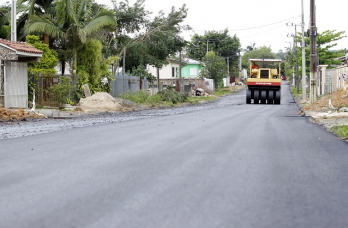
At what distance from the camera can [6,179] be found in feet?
23.2

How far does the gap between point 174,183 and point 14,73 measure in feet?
63.0

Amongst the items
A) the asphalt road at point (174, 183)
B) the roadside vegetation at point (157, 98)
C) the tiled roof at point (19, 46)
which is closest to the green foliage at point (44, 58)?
the tiled roof at point (19, 46)

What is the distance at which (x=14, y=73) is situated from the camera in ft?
78.8

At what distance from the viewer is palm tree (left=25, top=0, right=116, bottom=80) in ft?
93.8

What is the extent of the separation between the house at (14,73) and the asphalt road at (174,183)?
12.7 m

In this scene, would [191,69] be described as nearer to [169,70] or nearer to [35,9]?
[169,70]

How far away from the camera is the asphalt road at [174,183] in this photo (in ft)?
16.6

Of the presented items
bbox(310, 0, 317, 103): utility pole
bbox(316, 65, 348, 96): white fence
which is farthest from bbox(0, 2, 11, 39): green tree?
bbox(316, 65, 348, 96): white fence

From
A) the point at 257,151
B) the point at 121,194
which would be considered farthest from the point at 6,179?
the point at 257,151

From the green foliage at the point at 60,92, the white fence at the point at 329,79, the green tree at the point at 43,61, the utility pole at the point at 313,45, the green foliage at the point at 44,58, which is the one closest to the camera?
the green foliage at the point at 60,92

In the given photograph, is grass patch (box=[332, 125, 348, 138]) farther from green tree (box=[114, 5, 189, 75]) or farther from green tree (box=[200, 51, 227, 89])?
green tree (box=[200, 51, 227, 89])

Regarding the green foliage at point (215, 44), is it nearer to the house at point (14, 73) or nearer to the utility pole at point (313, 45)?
the utility pole at point (313, 45)

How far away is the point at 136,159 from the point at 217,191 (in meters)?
2.78

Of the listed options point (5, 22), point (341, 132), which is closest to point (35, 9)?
point (5, 22)
